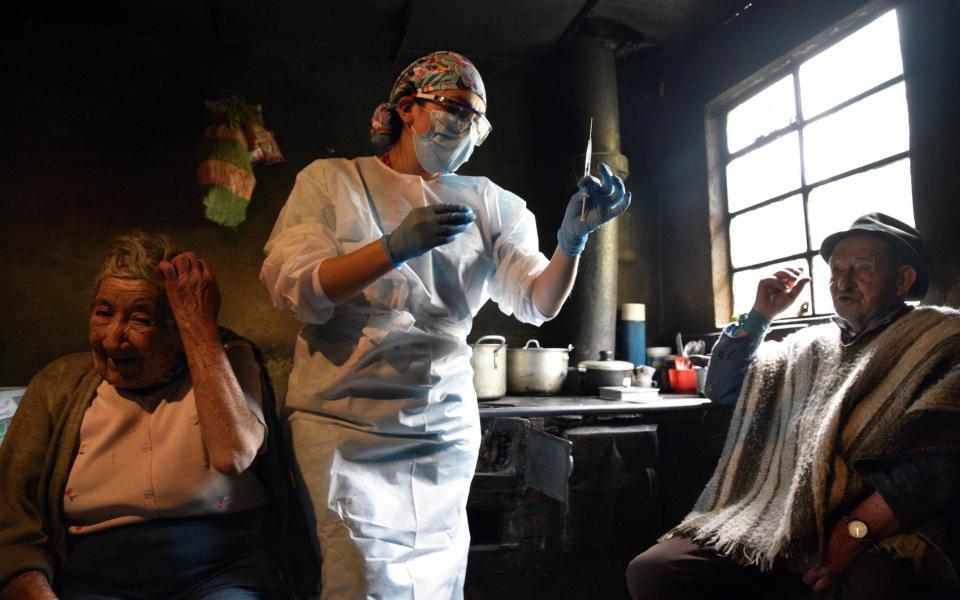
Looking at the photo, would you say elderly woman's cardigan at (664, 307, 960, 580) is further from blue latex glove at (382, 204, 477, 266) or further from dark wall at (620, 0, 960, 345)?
blue latex glove at (382, 204, 477, 266)

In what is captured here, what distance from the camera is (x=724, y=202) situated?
4000 mm

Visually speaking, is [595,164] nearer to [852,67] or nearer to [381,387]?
[852,67]

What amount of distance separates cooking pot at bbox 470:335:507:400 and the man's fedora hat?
169cm

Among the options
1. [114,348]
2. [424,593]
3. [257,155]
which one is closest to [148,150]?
[257,155]

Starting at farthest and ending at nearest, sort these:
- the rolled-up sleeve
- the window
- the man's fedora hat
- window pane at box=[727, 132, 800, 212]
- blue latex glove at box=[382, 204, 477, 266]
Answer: window pane at box=[727, 132, 800, 212], the window, the man's fedora hat, the rolled-up sleeve, blue latex glove at box=[382, 204, 477, 266]

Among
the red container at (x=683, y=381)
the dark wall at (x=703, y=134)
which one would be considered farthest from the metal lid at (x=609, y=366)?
the dark wall at (x=703, y=134)

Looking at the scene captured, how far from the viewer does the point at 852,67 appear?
3.08m

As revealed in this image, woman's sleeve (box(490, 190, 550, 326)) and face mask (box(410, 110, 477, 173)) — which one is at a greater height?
face mask (box(410, 110, 477, 173))

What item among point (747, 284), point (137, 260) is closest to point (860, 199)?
point (747, 284)

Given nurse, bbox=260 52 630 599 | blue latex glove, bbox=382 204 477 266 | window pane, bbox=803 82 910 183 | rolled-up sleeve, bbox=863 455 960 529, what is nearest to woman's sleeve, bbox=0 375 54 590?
nurse, bbox=260 52 630 599

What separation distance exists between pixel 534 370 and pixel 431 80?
1.95m

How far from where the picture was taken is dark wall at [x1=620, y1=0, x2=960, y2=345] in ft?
8.14

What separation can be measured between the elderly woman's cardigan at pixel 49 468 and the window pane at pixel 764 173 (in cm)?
313

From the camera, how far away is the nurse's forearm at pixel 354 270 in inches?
60.2
